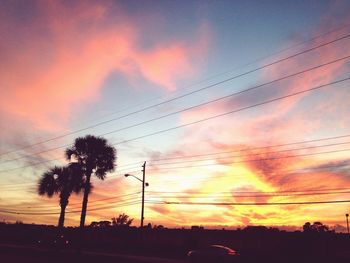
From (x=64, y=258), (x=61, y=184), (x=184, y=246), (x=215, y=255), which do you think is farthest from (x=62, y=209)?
(x=215, y=255)

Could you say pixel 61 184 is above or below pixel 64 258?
above

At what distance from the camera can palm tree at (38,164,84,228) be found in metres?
48.2

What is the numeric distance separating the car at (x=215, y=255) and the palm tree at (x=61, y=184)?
72.4ft

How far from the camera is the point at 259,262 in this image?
109 feet

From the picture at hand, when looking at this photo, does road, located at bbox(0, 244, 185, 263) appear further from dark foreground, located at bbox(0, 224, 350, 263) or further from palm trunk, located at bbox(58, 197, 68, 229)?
palm trunk, located at bbox(58, 197, 68, 229)

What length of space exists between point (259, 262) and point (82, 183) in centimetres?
2472

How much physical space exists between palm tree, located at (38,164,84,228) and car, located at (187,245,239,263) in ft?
72.4

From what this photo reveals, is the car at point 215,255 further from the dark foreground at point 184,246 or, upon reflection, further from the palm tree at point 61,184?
the palm tree at point 61,184

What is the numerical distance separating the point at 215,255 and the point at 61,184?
29208mm

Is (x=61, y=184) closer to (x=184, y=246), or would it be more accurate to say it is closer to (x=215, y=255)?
(x=184, y=246)

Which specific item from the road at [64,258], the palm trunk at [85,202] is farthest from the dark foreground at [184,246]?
the palm trunk at [85,202]

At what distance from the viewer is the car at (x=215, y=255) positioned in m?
29.7

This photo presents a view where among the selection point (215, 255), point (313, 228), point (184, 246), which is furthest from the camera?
point (313, 228)

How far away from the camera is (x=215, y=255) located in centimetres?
3022
